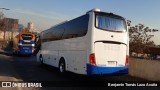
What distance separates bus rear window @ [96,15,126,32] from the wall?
283 cm

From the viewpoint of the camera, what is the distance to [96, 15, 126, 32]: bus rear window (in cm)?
1180

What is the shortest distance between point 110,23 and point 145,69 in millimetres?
4008

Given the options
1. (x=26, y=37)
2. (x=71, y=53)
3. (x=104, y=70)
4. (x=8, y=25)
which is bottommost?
(x=104, y=70)

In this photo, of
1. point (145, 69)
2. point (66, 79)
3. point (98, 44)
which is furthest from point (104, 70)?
point (145, 69)

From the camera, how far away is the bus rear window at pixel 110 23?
38.7 ft

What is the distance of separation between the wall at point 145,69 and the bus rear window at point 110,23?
2.83 m

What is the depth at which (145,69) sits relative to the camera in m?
14.2

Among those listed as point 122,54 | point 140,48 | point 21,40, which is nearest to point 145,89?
point 122,54

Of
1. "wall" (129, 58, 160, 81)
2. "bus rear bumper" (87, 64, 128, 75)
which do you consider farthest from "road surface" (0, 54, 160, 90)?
"bus rear bumper" (87, 64, 128, 75)

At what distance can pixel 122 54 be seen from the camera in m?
12.3

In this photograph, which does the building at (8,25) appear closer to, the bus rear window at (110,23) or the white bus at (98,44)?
the white bus at (98,44)

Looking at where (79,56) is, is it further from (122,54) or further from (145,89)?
(145,89)

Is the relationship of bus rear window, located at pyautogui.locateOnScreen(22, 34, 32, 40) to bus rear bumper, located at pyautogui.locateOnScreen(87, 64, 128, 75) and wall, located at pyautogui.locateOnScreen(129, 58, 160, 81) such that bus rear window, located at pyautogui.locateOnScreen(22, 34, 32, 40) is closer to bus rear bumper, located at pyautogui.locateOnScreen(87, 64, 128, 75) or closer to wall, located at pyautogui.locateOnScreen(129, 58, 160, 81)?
wall, located at pyautogui.locateOnScreen(129, 58, 160, 81)

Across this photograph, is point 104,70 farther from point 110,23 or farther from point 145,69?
point 145,69
